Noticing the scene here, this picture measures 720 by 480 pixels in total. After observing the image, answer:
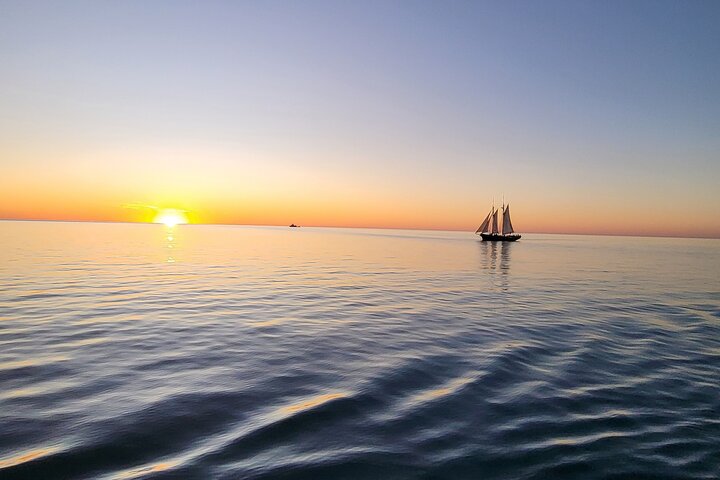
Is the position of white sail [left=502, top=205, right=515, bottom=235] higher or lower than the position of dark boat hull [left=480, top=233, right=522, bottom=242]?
higher

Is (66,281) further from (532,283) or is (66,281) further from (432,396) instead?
(532,283)

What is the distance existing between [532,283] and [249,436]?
3467 centimetres

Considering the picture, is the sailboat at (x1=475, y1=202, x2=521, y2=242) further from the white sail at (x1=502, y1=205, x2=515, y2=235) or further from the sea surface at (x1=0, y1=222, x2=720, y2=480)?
the sea surface at (x1=0, y1=222, x2=720, y2=480)

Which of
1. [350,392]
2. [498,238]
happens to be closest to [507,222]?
[498,238]

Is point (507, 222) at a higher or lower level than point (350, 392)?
higher

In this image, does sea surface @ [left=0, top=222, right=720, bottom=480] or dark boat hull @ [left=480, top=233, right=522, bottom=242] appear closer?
sea surface @ [left=0, top=222, right=720, bottom=480]

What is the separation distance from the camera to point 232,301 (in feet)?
75.8

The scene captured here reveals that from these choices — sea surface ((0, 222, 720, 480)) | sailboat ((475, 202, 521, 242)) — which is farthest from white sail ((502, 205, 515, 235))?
sea surface ((0, 222, 720, 480))

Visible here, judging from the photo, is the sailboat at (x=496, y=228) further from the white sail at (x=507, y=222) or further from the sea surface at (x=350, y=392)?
the sea surface at (x=350, y=392)

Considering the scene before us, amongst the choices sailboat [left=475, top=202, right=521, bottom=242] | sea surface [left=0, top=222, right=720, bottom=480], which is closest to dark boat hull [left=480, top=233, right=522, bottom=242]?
sailboat [left=475, top=202, right=521, bottom=242]

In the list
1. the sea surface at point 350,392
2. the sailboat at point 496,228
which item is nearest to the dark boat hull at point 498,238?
the sailboat at point 496,228

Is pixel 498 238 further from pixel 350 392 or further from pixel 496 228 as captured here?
pixel 350 392

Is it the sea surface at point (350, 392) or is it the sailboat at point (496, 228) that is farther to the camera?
the sailboat at point (496, 228)

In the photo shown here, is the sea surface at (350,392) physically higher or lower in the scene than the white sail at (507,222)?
lower
